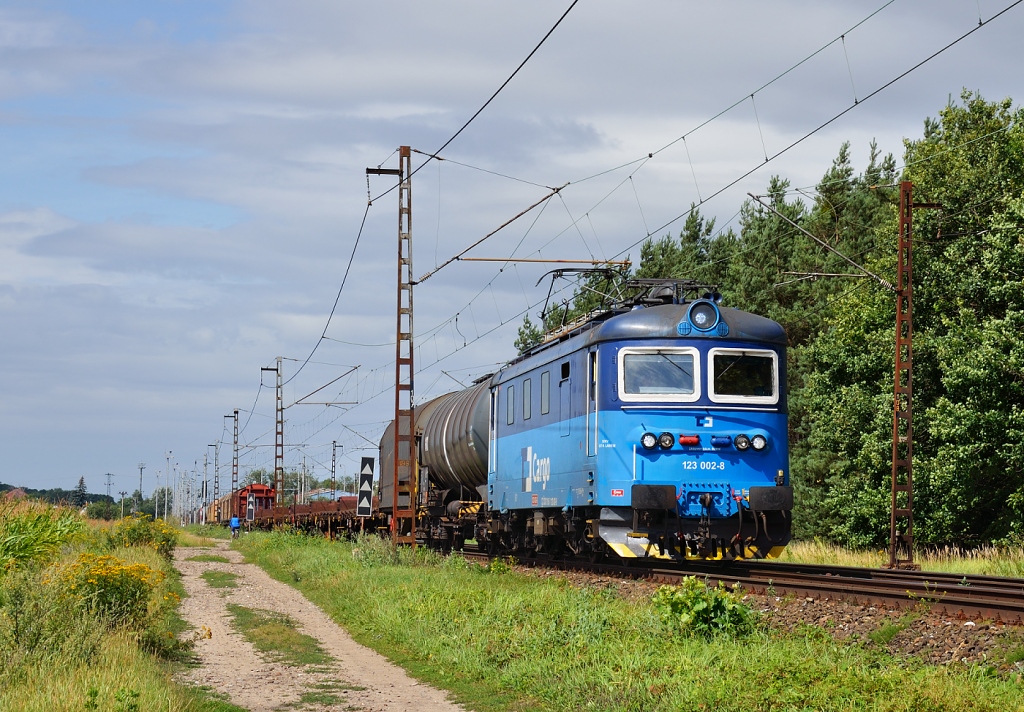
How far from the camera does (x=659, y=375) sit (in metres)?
17.6

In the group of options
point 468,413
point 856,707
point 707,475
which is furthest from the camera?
point 468,413

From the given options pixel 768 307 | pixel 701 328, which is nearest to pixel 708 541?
pixel 701 328

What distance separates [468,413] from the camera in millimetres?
27703

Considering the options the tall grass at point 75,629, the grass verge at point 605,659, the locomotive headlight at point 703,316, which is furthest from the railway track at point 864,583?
the tall grass at point 75,629

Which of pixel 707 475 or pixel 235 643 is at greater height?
pixel 707 475

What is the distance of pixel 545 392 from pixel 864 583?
700cm

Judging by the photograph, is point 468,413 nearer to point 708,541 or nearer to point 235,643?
point 708,541

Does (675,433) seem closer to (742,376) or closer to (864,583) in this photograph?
(742,376)

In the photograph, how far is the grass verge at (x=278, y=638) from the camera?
13.2 meters

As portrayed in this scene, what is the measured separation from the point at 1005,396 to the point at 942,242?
22.3 feet

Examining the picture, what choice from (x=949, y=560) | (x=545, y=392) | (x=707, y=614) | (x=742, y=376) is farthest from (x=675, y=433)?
(x=949, y=560)

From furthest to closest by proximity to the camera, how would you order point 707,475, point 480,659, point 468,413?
point 468,413 < point 707,475 < point 480,659

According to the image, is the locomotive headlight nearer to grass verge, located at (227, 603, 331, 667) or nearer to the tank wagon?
the tank wagon

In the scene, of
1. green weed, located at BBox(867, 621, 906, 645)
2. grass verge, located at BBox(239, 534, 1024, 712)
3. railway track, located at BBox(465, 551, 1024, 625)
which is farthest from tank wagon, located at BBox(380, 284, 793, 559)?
green weed, located at BBox(867, 621, 906, 645)
